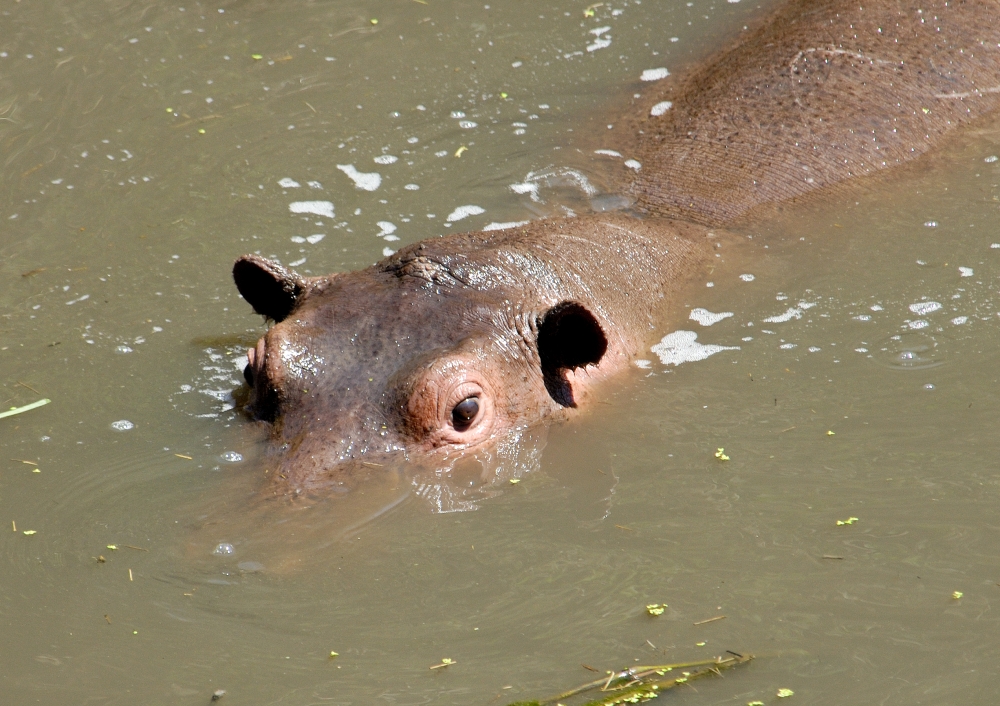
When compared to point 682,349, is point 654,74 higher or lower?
higher

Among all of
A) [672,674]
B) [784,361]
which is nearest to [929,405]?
[784,361]

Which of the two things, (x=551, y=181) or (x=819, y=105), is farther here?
(x=551, y=181)

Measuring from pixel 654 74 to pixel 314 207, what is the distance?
2871mm

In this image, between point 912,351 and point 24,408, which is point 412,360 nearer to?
point 24,408

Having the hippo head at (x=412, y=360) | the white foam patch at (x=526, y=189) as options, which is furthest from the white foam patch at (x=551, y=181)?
the hippo head at (x=412, y=360)

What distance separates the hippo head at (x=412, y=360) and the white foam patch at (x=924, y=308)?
1814 mm

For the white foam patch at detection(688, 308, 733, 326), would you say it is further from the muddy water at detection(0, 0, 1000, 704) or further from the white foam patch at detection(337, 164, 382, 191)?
the white foam patch at detection(337, 164, 382, 191)

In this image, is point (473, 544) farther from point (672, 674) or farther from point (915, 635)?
point (915, 635)

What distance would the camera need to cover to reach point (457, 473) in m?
4.62

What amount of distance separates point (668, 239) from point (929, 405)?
1614 mm

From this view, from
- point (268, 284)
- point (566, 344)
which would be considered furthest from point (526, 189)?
point (566, 344)

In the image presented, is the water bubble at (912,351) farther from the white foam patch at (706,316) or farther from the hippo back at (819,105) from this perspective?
the hippo back at (819,105)

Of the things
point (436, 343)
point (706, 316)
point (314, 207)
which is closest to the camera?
point (436, 343)

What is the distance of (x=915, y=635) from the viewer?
3793 millimetres
